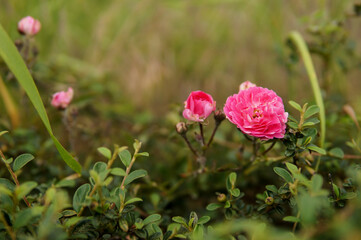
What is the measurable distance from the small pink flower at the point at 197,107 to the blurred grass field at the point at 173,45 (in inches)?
34.5

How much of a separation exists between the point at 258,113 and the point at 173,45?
1195 mm

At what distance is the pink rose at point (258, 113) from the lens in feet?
2.14

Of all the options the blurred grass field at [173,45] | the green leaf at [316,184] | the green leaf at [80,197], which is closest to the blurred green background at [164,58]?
the blurred grass field at [173,45]

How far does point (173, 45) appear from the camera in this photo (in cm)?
179

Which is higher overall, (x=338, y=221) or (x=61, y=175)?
(x=338, y=221)

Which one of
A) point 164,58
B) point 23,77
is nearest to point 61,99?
point 23,77

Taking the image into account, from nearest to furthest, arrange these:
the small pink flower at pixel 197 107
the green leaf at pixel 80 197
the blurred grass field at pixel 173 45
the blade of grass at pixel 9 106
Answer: the green leaf at pixel 80 197, the small pink flower at pixel 197 107, the blade of grass at pixel 9 106, the blurred grass field at pixel 173 45

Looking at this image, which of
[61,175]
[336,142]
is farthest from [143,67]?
[336,142]

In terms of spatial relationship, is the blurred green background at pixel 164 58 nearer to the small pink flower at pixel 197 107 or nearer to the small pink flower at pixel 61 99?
the small pink flower at pixel 61 99

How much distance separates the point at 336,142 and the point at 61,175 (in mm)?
890

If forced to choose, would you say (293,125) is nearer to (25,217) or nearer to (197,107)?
(197,107)

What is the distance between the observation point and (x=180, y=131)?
0.74 metres

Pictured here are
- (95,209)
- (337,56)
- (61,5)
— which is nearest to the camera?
(95,209)

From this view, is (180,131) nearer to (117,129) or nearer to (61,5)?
(117,129)
